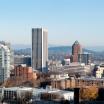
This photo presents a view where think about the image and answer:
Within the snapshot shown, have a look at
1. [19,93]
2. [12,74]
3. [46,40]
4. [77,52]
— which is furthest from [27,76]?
[77,52]

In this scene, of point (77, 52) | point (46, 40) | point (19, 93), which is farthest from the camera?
point (77, 52)

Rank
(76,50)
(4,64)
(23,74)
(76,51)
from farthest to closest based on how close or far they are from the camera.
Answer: (76,50) → (76,51) → (23,74) → (4,64)

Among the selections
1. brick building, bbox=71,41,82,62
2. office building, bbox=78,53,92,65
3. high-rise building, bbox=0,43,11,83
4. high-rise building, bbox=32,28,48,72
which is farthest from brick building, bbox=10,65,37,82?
office building, bbox=78,53,92,65

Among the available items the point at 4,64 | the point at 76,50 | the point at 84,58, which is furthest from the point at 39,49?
the point at 4,64

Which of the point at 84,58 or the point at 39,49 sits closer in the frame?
the point at 39,49

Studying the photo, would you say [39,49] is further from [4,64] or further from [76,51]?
[4,64]

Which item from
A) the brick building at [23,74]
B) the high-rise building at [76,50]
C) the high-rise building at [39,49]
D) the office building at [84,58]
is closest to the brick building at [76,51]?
the high-rise building at [76,50]

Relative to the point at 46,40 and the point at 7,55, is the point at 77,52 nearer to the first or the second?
the point at 46,40

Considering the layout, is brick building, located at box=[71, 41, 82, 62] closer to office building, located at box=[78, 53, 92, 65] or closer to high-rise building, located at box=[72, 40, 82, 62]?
high-rise building, located at box=[72, 40, 82, 62]
